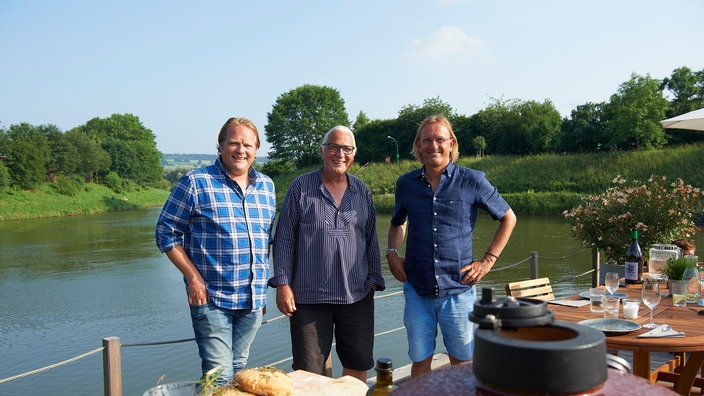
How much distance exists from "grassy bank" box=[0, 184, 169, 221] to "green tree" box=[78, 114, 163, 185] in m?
6.06

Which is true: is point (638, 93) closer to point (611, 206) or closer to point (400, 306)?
point (400, 306)

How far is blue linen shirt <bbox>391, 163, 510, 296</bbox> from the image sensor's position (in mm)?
3094

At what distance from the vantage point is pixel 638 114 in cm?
3222

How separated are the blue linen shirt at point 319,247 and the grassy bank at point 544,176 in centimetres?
2422

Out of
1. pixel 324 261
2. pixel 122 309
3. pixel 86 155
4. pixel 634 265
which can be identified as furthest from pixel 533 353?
pixel 86 155

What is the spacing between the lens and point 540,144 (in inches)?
1497

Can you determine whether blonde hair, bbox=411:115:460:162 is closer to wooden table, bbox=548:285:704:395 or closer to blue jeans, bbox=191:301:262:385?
wooden table, bbox=548:285:704:395

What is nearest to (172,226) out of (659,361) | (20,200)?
(659,361)

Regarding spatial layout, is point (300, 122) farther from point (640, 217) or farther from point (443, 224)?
point (443, 224)

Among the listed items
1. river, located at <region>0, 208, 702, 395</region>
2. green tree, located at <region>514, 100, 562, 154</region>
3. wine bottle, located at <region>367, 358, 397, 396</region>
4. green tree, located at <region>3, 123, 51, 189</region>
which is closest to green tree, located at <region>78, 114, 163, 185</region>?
green tree, located at <region>3, 123, 51, 189</region>

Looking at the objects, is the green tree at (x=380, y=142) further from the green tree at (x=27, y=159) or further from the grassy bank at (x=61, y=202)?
the green tree at (x=27, y=159)

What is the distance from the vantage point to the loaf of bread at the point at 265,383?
2.27 metres

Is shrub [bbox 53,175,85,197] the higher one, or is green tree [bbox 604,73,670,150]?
green tree [bbox 604,73,670,150]

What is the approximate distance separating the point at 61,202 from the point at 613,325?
47.1m
